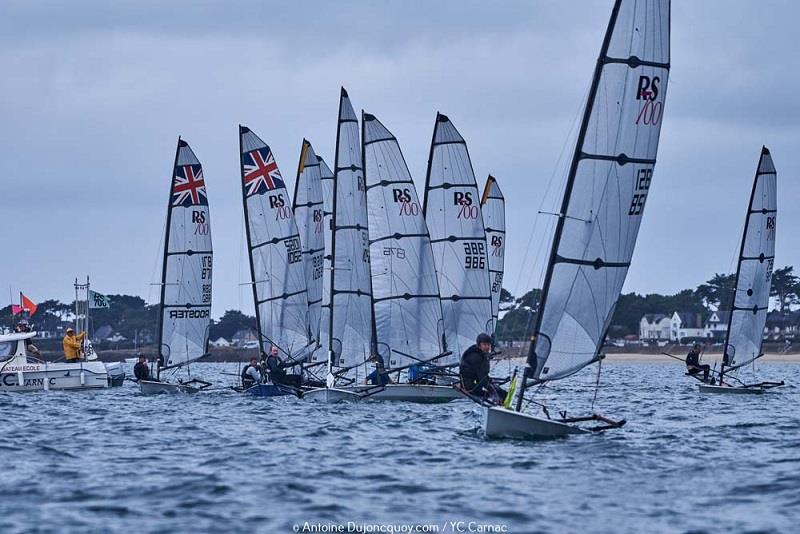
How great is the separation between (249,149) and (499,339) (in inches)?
4115

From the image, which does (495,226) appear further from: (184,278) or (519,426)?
(519,426)

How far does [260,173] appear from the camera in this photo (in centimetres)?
4828

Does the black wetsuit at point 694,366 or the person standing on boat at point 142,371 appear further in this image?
the person standing on boat at point 142,371

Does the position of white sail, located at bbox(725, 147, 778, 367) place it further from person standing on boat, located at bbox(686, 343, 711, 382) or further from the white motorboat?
the white motorboat

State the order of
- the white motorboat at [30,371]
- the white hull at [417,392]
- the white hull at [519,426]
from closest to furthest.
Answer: the white hull at [519,426]
the white hull at [417,392]
the white motorboat at [30,371]

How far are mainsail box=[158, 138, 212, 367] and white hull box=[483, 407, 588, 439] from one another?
25.0 metres

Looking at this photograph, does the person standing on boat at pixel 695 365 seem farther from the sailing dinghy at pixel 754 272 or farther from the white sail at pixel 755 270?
the white sail at pixel 755 270

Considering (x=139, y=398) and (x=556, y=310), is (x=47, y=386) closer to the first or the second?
(x=139, y=398)

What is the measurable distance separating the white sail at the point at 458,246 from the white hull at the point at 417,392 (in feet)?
16.3

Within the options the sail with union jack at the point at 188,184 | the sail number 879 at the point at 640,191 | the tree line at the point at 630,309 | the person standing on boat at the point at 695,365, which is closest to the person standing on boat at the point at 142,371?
the sail with union jack at the point at 188,184

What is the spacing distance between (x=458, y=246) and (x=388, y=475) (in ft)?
75.3

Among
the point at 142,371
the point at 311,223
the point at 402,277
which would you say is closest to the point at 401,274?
the point at 402,277

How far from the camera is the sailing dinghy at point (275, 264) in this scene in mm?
47688

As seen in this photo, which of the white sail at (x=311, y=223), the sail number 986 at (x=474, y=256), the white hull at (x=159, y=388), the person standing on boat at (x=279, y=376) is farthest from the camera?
the white sail at (x=311, y=223)
